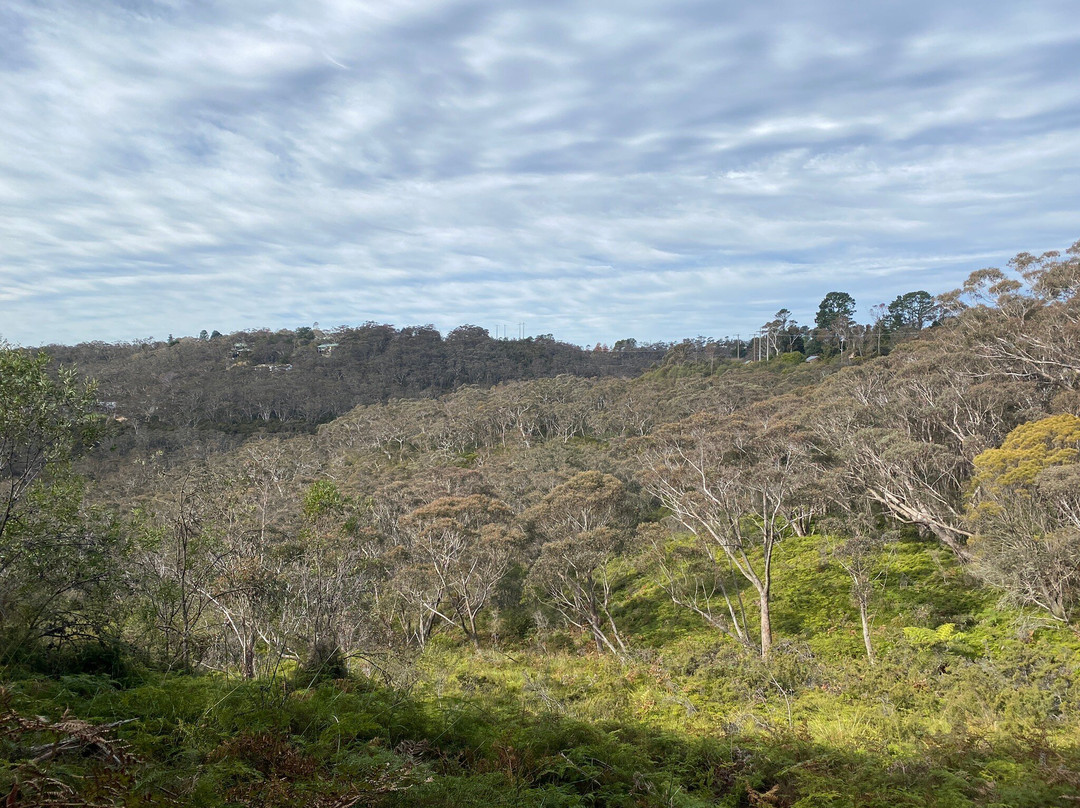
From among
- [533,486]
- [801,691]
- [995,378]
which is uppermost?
[995,378]

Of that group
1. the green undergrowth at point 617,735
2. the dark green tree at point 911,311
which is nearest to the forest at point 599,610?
the green undergrowth at point 617,735

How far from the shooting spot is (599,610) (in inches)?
881

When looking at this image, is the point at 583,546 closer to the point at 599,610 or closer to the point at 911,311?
the point at 599,610

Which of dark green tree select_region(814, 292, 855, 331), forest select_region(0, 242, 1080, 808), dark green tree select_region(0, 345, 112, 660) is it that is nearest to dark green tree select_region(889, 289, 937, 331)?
dark green tree select_region(814, 292, 855, 331)

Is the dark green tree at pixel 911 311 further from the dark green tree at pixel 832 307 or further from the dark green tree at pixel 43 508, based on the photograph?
the dark green tree at pixel 43 508

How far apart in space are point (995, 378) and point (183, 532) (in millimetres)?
28401

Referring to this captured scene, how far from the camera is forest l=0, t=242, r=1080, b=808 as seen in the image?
171 inches

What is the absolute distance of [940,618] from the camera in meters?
15.5

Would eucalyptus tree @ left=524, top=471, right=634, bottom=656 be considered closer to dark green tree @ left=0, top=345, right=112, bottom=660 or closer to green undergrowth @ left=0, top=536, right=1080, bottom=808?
green undergrowth @ left=0, top=536, right=1080, bottom=808

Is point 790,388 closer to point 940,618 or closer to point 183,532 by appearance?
point 940,618

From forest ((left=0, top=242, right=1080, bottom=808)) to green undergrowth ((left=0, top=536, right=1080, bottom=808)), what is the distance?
0.14 ft

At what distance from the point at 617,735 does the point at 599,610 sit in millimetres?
16650

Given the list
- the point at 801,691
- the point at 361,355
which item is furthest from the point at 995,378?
the point at 361,355

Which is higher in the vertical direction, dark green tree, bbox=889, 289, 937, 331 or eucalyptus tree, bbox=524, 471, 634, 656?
dark green tree, bbox=889, 289, 937, 331
